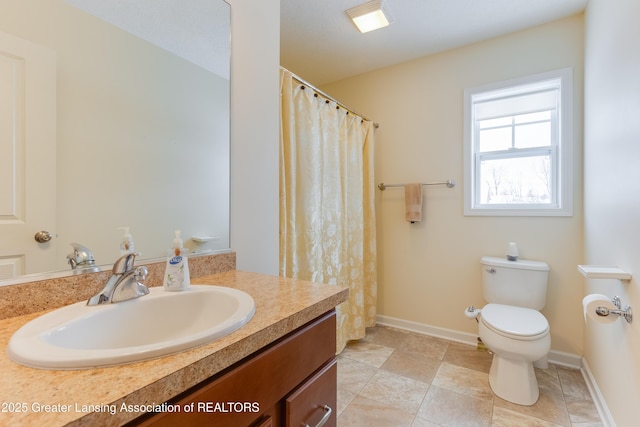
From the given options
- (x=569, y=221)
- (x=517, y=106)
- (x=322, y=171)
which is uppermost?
(x=517, y=106)

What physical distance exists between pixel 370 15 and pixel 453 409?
2424 millimetres

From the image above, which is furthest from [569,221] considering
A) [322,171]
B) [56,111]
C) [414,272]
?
[56,111]

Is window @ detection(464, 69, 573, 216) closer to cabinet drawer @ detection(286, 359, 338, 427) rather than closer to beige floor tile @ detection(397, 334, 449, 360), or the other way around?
beige floor tile @ detection(397, 334, 449, 360)

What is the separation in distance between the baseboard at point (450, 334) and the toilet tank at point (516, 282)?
41 cm

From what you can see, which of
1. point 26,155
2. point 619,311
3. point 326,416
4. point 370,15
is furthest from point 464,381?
point 370,15

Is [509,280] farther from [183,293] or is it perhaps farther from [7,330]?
[7,330]

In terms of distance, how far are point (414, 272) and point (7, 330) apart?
245 centimetres

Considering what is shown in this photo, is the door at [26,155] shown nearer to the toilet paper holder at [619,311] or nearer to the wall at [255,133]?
the wall at [255,133]

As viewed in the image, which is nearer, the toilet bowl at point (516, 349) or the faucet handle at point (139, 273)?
the faucet handle at point (139, 273)

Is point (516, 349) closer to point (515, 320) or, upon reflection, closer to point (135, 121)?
point (515, 320)

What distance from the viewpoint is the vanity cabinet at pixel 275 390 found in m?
0.50

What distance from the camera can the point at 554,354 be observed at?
2020 millimetres

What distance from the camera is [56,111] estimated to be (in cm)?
82

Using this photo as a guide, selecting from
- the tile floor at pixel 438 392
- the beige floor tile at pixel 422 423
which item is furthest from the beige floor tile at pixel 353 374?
the beige floor tile at pixel 422 423
